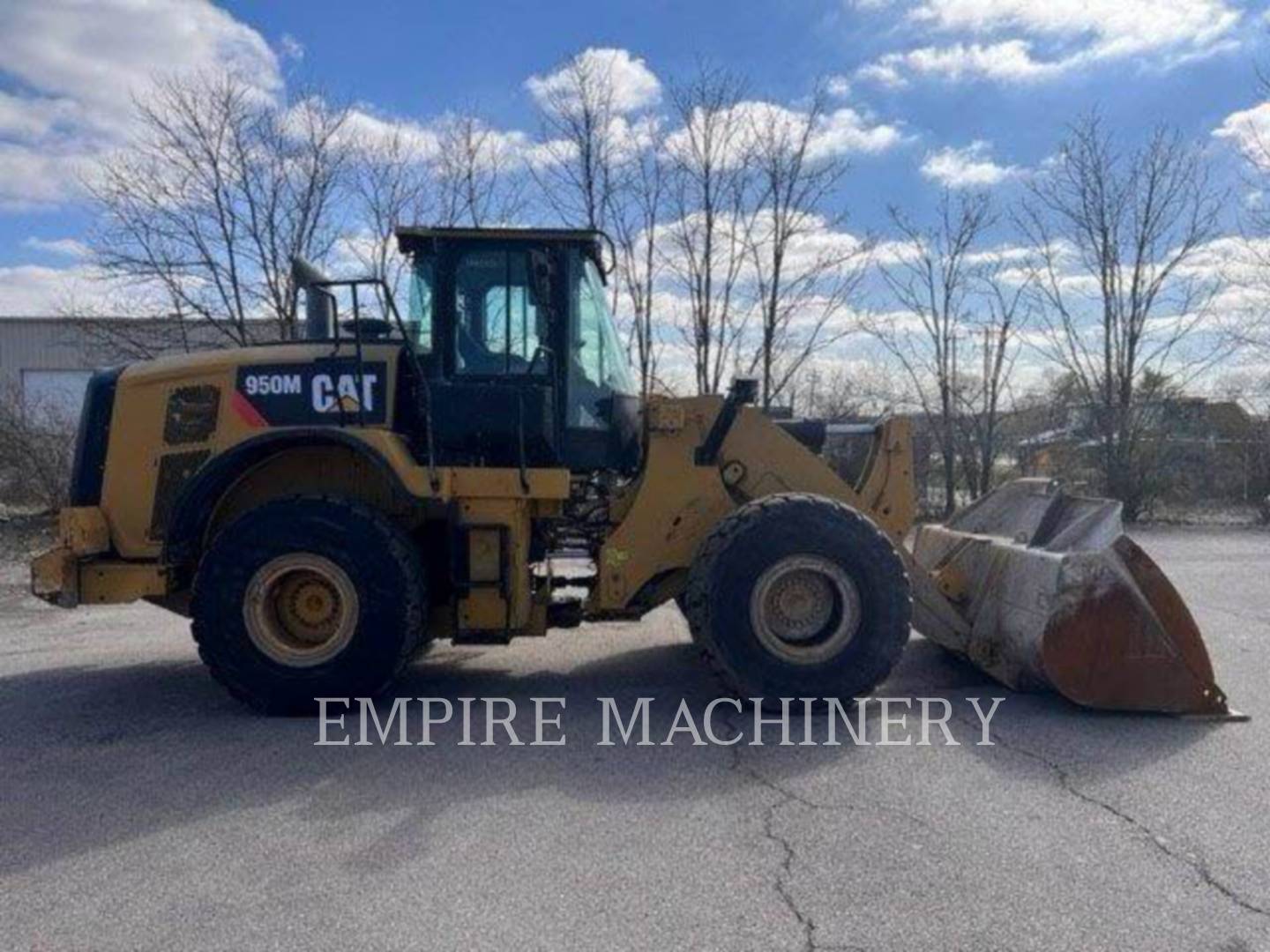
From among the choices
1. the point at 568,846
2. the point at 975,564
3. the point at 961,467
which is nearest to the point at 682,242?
the point at 961,467

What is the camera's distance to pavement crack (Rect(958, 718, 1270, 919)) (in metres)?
3.25

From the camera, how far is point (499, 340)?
18.7ft

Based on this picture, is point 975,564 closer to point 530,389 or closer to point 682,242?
point 530,389

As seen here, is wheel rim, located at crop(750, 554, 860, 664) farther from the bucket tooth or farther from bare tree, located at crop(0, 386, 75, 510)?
bare tree, located at crop(0, 386, 75, 510)

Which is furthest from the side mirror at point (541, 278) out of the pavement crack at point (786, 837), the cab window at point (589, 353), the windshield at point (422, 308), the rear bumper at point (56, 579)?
the rear bumper at point (56, 579)

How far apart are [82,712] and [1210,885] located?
5.81m

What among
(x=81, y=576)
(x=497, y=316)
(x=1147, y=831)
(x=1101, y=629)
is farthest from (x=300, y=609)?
(x=1101, y=629)

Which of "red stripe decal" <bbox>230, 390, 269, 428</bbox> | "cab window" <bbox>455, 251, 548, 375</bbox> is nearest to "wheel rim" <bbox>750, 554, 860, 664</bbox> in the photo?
"cab window" <bbox>455, 251, 548, 375</bbox>

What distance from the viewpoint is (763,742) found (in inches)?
194

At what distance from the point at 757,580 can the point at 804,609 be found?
1.22 ft

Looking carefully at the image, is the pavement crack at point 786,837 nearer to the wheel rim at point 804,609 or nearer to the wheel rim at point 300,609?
the wheel rim at point 804,609

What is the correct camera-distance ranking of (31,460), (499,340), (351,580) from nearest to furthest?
1. (351,580)
2. (499,340)
3. (31,460)

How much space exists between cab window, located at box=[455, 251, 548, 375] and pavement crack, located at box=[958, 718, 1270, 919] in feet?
11.0

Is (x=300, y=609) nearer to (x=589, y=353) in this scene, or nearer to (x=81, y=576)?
(x=81, y=576)
